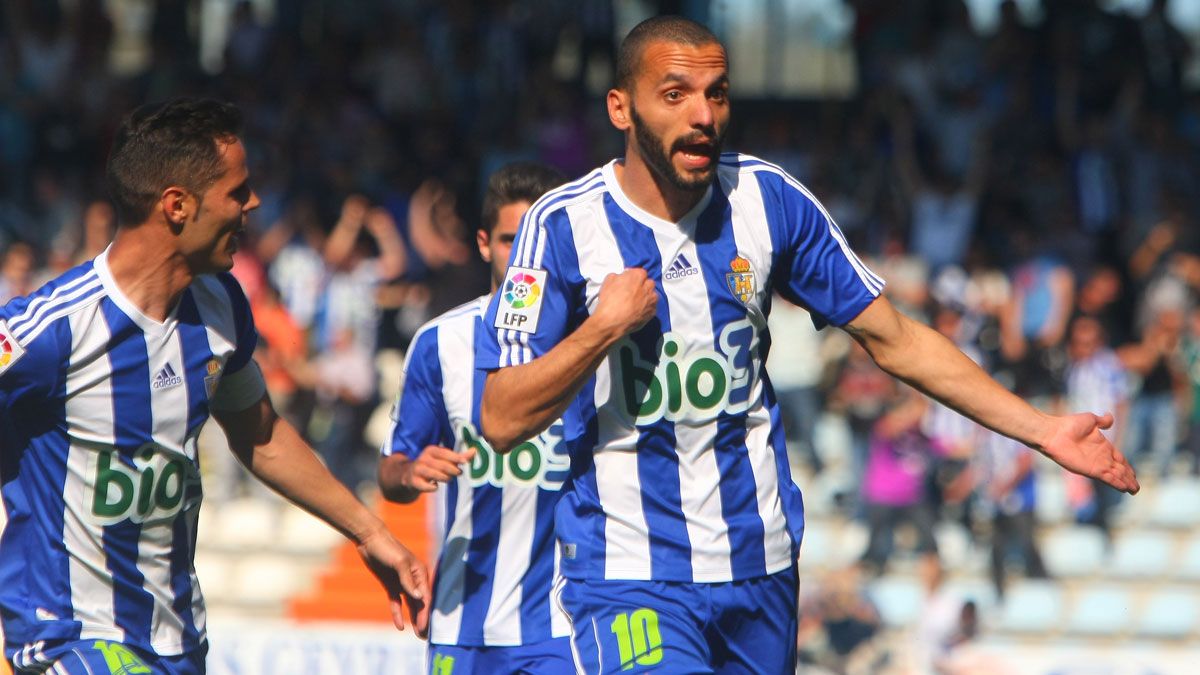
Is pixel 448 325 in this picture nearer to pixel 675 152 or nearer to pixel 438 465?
pixel 438 465

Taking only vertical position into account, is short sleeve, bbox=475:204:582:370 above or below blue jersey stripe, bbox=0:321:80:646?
above

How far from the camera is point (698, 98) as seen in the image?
14.2ft

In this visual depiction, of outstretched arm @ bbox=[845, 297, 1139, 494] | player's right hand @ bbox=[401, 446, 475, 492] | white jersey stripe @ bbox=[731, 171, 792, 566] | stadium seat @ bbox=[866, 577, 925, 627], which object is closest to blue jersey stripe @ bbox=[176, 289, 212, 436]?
player's right hand @ bbox=[401, 446, 475, 492]

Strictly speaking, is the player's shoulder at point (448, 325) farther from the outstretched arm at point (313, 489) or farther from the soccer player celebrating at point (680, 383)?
the soccer player celebrating at point (680, 383)

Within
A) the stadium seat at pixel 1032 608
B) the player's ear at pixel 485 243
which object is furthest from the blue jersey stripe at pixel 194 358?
the stadium seat at pixel 1032 608

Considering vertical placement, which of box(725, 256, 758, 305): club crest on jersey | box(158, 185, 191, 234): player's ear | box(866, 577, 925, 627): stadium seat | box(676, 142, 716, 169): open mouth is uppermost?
box(676, 142, 716, 169): open mouth

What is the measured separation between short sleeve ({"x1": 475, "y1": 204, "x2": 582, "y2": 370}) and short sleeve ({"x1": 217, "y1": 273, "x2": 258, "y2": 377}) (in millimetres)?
763

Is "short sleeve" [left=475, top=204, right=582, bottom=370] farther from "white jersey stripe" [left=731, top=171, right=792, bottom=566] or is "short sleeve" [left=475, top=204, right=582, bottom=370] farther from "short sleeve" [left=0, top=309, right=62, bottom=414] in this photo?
"short sleeve" [left=0, top=309, right=62, bottom=414]

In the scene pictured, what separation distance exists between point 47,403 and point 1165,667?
318 inches

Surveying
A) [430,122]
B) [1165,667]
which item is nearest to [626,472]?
[1165,667]

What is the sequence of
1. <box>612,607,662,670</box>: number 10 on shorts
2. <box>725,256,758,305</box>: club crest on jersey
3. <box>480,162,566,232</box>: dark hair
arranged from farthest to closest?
<box>480,162,566,232</box>: dark hair → <box>725,256,758,305</box>: club crest on jersey → <box>612,607,662,670</box>: number 10 on shorts

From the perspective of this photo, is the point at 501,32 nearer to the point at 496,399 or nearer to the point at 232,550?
the point at 232,550

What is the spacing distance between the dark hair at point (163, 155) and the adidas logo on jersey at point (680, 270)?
123 centimetres

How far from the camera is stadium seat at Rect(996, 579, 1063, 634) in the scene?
11.4m
